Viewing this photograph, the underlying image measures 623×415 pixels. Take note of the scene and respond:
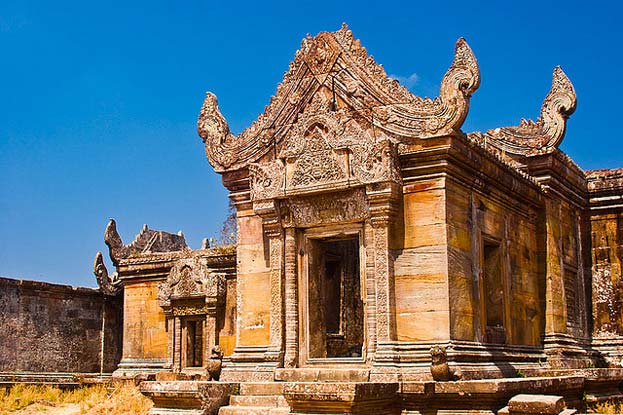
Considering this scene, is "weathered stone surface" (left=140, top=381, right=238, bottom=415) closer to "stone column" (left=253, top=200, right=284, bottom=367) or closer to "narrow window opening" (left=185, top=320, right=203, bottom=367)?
"stone column" (left=253, top=200, right=284, bottom=367)

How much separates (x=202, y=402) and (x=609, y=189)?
446 inches

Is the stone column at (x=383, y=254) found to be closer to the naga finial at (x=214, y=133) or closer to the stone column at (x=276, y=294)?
the stone column at (x=276, y=294)

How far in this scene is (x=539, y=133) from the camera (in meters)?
16.8

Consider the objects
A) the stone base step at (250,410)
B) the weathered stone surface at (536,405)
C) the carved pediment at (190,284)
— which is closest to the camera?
the weathered stone surface at (536,405)

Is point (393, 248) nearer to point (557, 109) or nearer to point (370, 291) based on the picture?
point (370, 291)

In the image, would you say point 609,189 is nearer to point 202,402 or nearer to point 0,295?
point 202,402

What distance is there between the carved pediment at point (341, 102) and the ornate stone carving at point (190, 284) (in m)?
4.92

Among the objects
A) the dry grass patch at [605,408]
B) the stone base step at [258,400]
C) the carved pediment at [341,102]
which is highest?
the carved pediment at [341,102]

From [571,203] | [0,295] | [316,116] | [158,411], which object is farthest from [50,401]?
[571,203]

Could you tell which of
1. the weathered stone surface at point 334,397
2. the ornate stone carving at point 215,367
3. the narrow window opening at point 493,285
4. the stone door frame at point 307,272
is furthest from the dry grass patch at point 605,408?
the ornate stone carving at point 215,367

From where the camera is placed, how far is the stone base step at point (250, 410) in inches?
448

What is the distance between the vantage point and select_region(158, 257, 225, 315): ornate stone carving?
19594 millimetres

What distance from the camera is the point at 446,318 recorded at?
12477 mm

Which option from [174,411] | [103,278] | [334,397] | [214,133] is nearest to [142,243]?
[103,278]
